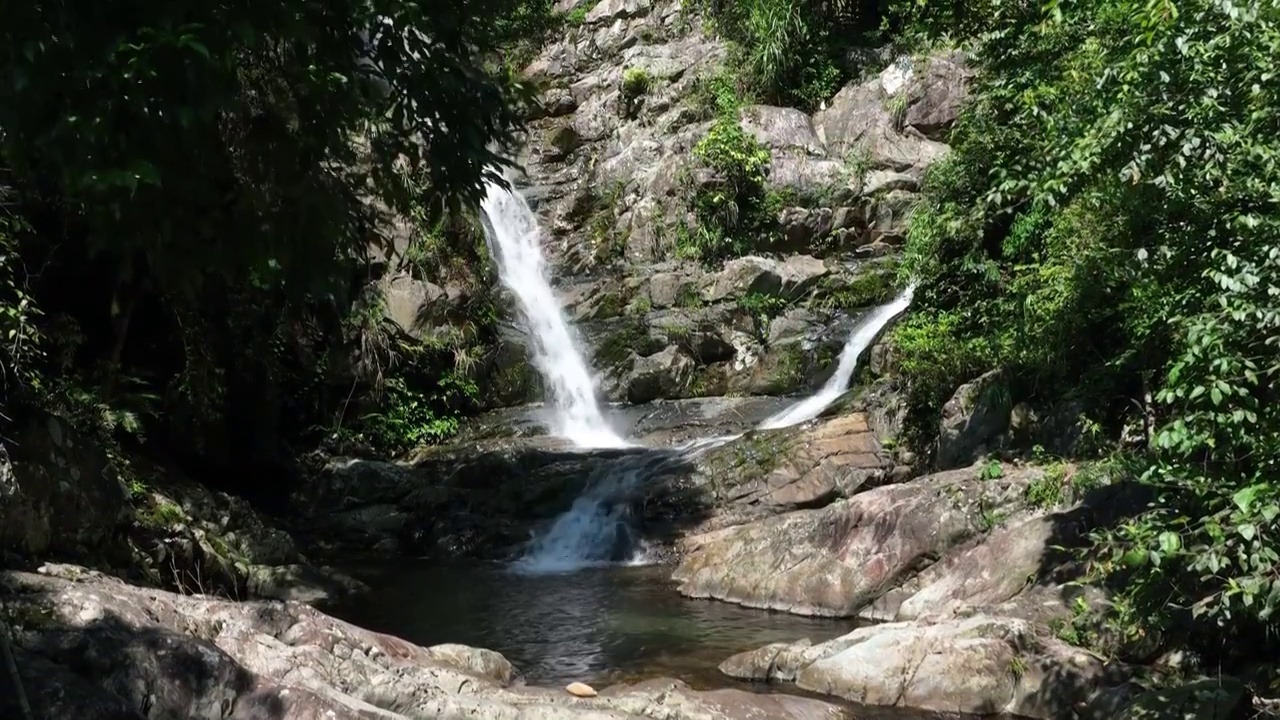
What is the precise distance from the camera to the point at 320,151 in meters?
3.38

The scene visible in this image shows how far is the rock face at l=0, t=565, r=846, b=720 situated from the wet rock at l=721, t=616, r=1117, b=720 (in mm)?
595

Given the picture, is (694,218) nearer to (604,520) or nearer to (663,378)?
(663,378)

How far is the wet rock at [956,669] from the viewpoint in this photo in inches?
255

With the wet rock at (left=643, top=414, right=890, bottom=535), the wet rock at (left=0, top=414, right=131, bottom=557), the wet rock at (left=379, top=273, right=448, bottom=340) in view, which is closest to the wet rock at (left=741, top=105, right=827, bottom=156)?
the wet rock at (left=379, top=273, right=448, bottom=340)

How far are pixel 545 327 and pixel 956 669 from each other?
45.8 feet

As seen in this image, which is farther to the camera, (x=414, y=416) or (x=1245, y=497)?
(x=414, y=416)

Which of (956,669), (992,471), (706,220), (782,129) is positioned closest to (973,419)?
(992,471)

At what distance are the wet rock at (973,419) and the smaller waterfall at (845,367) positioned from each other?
3268 mm

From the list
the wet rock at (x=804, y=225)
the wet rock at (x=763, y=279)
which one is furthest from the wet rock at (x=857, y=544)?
the wet rock at (x=804, y=225)

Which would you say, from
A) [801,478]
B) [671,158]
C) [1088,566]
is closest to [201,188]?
[1088,566]

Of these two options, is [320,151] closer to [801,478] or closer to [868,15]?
[801,478]

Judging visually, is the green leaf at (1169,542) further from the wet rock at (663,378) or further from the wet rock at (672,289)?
the wet rock at (672,289)

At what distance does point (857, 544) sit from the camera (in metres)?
9.61

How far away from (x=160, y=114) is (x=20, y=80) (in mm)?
358
